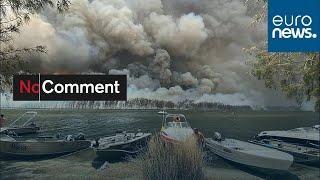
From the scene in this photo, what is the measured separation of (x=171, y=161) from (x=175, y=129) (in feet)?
2.51

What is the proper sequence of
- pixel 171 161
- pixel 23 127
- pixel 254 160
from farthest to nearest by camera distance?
pixel 23 127 → pixel 254 160 → pixel 171 161

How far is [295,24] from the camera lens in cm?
814

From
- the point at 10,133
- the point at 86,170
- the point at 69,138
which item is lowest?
the point at 86,170

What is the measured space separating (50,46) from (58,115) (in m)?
1.44

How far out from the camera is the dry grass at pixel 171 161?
8.89 m

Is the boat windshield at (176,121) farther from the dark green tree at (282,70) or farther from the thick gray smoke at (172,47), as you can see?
the dark green tree at (282,70)

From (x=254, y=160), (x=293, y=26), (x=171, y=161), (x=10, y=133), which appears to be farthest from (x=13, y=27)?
(x=254, y=160)

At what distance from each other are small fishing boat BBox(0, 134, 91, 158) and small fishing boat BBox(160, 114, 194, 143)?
1.66 meters

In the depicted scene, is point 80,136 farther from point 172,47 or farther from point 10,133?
point 172,47

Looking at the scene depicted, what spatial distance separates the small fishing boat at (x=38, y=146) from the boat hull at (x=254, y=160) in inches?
115

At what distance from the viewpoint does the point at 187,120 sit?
952 centimetres

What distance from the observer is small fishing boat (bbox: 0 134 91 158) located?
929 cm

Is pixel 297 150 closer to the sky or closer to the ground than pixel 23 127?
closer to the ground

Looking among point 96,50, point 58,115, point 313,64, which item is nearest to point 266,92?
point 313,64
